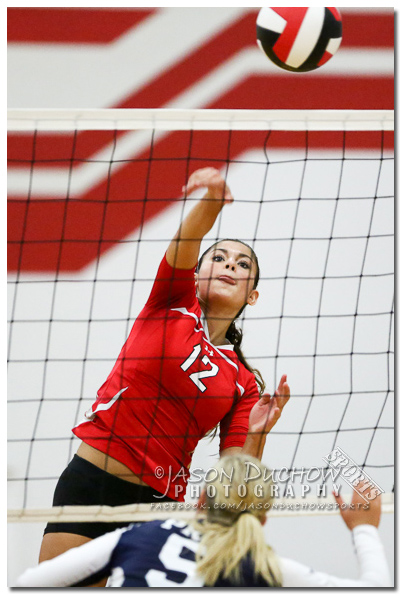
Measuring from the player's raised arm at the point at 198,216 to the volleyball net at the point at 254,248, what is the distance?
1.54 metres

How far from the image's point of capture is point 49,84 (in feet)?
12.0

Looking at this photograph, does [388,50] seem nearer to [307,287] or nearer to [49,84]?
[307,287]

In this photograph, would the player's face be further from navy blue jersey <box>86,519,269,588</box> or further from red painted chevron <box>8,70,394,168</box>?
red painted chevron <box>8,70,394,168</box>

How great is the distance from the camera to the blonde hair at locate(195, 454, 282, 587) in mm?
1489

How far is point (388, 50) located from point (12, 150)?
210 cm

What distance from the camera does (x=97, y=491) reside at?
2.16 metres

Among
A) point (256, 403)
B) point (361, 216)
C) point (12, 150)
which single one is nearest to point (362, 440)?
point (361, 216)

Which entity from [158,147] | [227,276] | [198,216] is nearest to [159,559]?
[198,216]

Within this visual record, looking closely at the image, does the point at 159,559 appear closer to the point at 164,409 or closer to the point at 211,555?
the point at 211,555

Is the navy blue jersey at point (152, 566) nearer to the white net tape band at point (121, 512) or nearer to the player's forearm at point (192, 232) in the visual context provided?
the white net tape band at point (121, 512)

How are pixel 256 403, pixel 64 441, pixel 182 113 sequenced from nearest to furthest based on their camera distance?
pixel 182 113 → pixel 256 403 → pixel 64 441

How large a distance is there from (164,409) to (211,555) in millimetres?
753

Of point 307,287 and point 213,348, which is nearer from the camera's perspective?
point 213,348

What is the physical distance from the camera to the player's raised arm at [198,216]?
1.96 meters
